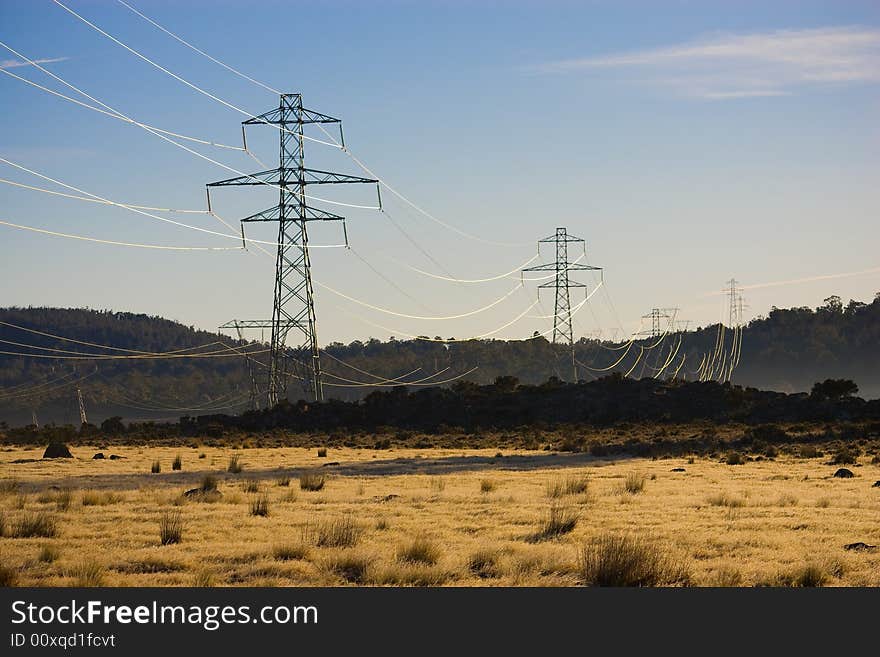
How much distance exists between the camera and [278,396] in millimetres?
76625

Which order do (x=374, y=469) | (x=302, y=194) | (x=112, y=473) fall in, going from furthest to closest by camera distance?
(x=302, y=194) < (x=374, y=469) < (x=112, y=473)

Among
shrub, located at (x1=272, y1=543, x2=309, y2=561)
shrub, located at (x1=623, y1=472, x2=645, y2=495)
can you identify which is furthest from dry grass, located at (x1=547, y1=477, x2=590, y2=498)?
shrub, located at (x1=272, y1=543, x2=309, y2=561)

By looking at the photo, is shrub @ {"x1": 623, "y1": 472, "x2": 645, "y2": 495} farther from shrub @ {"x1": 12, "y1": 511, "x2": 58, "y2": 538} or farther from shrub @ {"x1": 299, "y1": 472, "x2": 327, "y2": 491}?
shrub @ {"x1": 12, "y1": 511, "x2": 58, "y2": 538}

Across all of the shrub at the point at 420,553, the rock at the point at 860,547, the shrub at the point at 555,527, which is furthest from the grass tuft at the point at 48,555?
the rock at the point at 860,547

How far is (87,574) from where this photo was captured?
16.8 meters

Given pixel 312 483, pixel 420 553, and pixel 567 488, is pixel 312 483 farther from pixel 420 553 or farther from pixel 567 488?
pixel 420 553

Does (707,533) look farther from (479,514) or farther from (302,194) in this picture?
(302,194)

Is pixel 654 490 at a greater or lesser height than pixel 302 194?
lesser

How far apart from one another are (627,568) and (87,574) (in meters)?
7.98

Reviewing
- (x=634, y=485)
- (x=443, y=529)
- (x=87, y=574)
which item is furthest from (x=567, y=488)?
(x=87, y=574)

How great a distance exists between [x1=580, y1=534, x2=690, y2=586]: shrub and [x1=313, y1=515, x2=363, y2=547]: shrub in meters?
4.84
